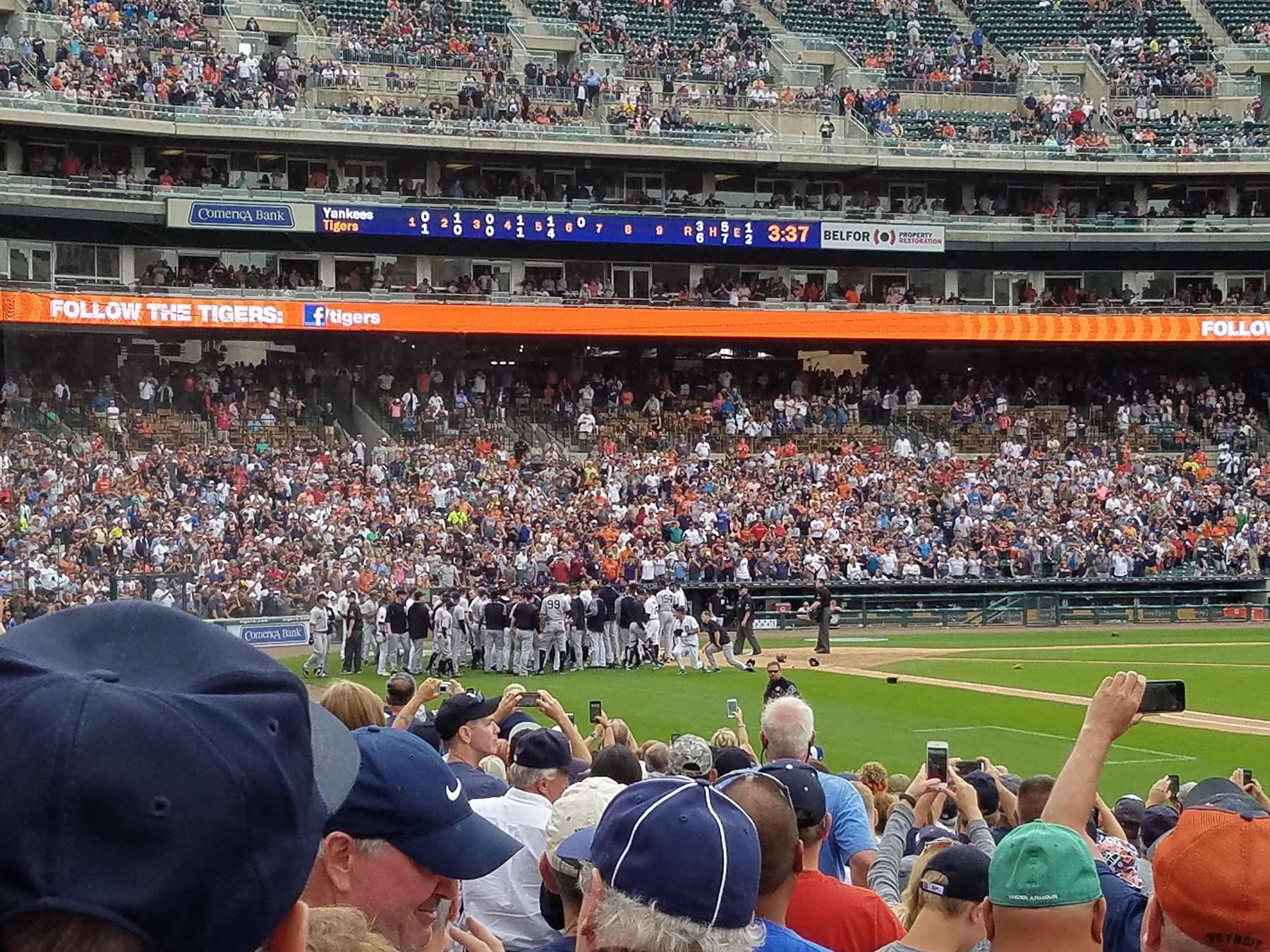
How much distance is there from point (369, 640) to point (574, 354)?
1951 cm

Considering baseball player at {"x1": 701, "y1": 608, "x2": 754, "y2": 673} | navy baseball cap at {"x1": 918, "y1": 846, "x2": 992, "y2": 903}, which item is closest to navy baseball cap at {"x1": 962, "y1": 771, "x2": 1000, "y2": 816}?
navy baseball cap at {"x1": 918, "y1": 846, "x2": 992, "y2": 903}

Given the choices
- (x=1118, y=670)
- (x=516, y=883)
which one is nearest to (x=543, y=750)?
(x=516, y=883)

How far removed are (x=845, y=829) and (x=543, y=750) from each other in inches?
58.0

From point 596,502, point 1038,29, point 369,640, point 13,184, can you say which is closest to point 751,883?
point 369,640

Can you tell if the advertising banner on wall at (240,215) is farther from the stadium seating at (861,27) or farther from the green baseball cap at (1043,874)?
the green baseball cap at (1043,874)

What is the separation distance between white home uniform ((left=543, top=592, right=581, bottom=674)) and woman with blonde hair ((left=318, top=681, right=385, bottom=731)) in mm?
24464

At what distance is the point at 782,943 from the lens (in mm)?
4090

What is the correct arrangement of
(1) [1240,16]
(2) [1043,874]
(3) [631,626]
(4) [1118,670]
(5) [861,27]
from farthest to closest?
(1) [1240,16], (5) [861,27], (3) [631,626], (4) [1118,670], (2) [1043,874]

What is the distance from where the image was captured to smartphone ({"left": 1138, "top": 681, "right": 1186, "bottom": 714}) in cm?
555

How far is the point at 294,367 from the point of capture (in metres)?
45.6

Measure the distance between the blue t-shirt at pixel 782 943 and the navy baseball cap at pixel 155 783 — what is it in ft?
7.32

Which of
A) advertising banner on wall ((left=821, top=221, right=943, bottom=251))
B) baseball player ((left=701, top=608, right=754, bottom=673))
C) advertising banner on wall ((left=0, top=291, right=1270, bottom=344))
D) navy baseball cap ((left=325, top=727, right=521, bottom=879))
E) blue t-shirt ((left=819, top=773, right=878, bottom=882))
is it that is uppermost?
navy baseball cap ((left=325, top=727, right=521, bottom=879))

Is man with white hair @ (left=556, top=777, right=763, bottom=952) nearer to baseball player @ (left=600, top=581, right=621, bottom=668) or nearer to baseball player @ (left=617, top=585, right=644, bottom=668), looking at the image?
baseball player @ (left=600, top=581, right=621, bottom=668)

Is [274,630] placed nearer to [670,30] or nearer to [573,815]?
[573,815]
